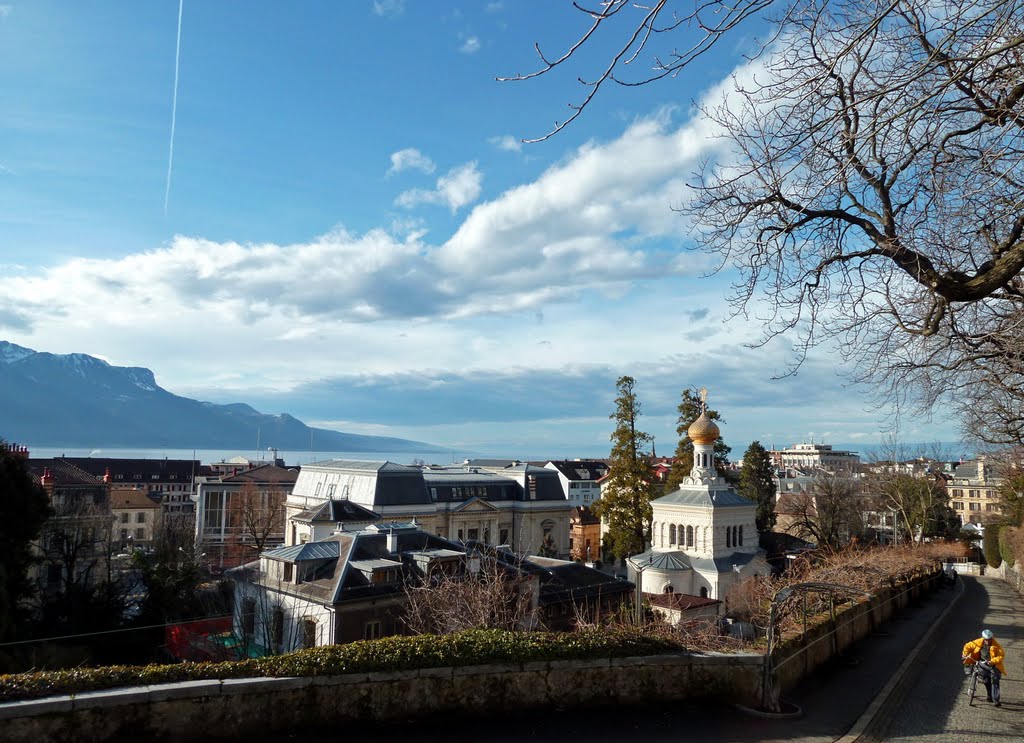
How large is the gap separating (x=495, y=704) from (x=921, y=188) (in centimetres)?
830

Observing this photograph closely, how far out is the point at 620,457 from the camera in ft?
155

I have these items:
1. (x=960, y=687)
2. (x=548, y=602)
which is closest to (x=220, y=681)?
(x=960, y=687)

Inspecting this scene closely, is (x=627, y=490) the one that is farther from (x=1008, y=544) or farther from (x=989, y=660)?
(x=989, y=660)

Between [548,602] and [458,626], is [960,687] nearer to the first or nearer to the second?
[458,626]

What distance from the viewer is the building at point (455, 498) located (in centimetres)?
5184

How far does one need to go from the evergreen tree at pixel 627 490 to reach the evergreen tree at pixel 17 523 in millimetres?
32768

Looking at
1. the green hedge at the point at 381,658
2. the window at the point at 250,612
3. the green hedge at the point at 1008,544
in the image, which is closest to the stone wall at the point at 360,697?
the green hedge at the point at 381,658

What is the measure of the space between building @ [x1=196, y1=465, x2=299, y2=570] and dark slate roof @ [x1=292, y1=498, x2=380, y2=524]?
28.0ft

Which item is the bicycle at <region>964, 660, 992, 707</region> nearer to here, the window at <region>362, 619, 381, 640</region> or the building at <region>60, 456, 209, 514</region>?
the window at <region>362, 619, 381, 640</region>

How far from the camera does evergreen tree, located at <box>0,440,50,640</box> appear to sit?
2314 centimetres

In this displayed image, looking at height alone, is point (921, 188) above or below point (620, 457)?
above

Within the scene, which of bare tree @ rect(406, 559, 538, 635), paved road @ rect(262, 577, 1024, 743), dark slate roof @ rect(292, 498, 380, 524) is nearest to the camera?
paved road @ rect(262, 577, 1024, 743)

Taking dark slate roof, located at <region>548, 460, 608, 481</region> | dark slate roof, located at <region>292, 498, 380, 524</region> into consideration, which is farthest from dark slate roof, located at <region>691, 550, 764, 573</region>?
dark slate roof, located at <region>548, 460, 608, 481</region>

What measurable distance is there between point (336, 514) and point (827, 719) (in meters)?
38.5
